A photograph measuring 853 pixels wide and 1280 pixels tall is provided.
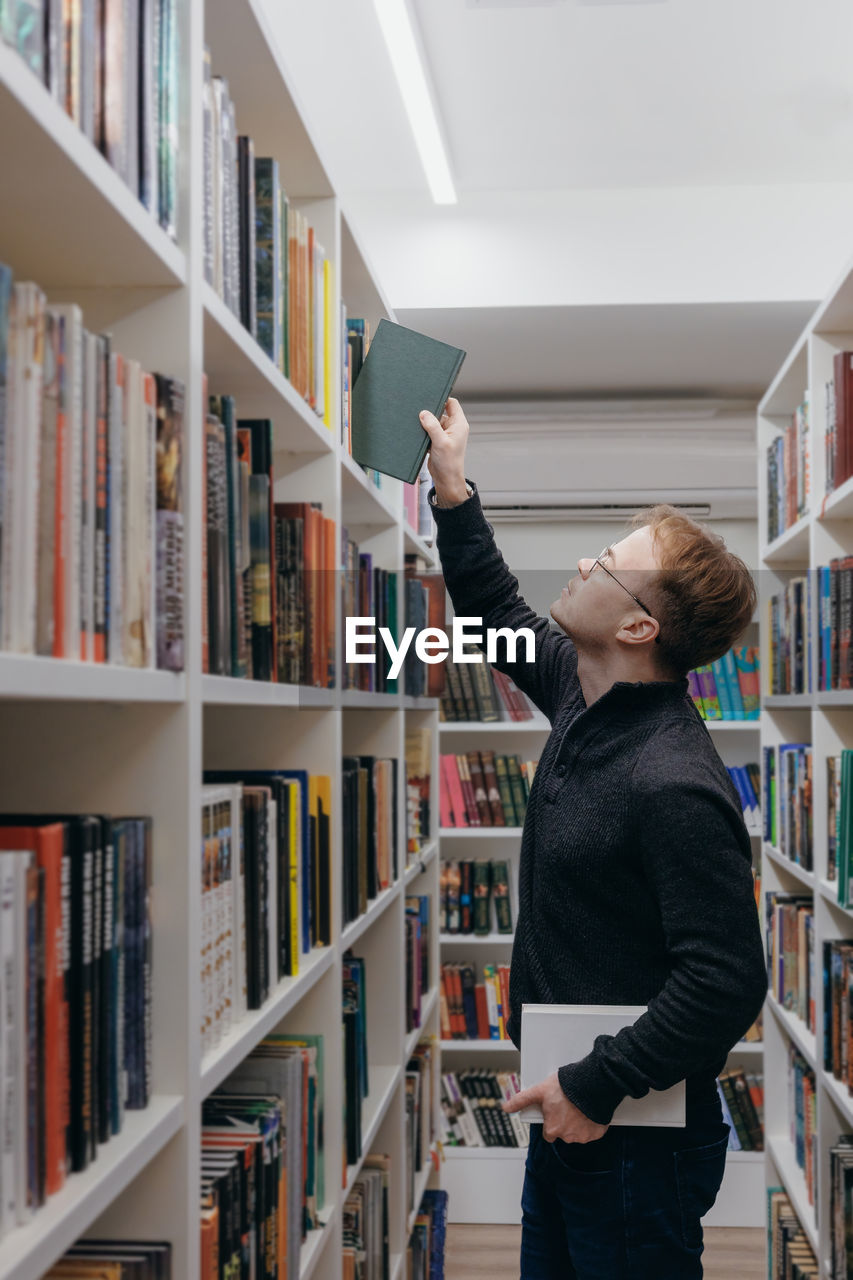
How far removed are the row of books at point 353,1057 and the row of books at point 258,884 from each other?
0.35m

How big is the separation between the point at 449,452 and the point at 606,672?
0.38 m

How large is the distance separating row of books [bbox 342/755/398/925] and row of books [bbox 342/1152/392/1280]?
1.66 ft

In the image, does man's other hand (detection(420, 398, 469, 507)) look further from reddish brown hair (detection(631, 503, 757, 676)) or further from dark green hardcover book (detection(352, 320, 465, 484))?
reddish brown hair (detection(631, 503, 757, 676))

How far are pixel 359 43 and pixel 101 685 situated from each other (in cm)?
221

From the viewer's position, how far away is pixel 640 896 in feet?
4.75

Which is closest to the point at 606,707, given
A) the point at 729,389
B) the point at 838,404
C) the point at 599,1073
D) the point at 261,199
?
the point at 599,1073

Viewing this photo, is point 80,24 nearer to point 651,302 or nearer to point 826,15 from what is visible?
point 826,15

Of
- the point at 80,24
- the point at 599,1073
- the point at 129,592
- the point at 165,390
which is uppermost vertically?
the point at 80,24

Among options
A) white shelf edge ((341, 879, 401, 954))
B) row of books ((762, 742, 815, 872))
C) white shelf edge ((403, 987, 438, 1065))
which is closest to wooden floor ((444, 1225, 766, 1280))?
white shelf edge ((403, 987, 438, 1065))

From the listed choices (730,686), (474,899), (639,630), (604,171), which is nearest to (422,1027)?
(474,899)

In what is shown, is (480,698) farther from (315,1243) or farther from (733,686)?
(315,1243)

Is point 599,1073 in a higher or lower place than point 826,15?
lower

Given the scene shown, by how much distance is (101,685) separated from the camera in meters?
0.84

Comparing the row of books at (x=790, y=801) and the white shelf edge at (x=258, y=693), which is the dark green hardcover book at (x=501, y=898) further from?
the white shelf edge at (x=258, y=693)
